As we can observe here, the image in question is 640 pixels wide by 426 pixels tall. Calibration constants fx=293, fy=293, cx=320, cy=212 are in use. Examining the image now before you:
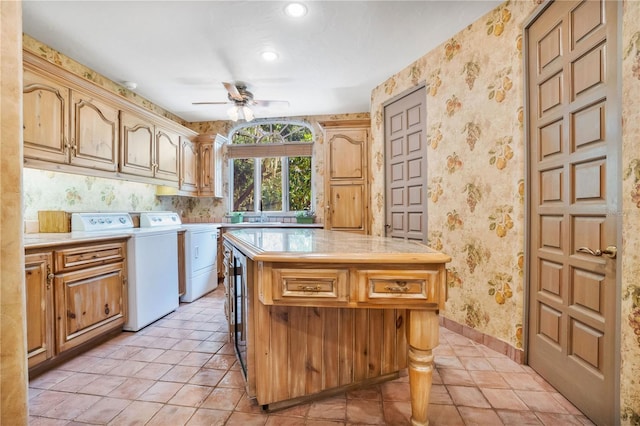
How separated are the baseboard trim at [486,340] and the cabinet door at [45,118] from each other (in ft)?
12.0

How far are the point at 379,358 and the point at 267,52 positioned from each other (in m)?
2.72

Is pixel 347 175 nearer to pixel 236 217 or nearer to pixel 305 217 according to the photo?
pixel 305 217

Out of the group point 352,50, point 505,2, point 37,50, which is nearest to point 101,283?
point 37,50

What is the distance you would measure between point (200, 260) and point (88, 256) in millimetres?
1536

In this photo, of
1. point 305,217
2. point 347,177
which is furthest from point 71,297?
point 347,177

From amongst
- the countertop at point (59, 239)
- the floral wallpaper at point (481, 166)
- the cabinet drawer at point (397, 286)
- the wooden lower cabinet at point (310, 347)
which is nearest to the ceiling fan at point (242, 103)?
the countertop at point (59, 239)

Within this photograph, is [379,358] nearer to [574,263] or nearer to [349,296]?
[349,296]

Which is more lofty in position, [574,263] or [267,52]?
[267,52]

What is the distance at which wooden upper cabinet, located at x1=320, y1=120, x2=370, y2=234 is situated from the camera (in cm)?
404

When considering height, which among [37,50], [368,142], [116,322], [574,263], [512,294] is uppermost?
[37,50]

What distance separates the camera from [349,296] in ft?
3.89

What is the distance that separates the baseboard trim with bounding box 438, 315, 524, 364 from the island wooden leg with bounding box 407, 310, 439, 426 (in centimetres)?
126

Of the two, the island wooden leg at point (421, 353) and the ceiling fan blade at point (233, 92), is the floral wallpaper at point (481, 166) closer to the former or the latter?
the island wooden leg at point (421, 353)

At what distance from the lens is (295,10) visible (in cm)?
218
